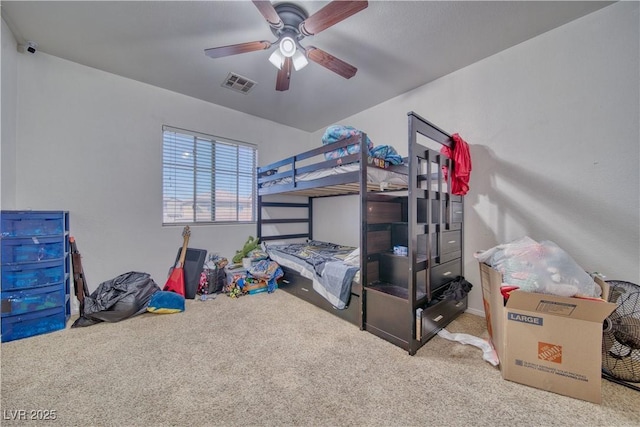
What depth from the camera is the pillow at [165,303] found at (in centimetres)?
257

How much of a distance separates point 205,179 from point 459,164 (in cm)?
346

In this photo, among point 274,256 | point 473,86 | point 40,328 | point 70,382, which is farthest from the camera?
point 274,256

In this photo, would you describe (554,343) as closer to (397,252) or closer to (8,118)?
(397,252)

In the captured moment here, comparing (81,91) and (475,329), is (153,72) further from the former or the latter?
(475,329)

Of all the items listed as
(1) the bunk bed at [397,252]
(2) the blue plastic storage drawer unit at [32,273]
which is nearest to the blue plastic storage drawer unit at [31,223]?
(2) the blue plastic storage drawer unit at [32,273]

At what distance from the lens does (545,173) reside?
2250 millimetres

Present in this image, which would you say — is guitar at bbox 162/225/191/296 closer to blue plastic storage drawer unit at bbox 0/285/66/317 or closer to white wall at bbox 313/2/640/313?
blue plastic storage drawer unit at bbox 0/285/66/317

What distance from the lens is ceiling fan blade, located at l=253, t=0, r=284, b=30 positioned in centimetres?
156

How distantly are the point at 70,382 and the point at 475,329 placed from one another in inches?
126

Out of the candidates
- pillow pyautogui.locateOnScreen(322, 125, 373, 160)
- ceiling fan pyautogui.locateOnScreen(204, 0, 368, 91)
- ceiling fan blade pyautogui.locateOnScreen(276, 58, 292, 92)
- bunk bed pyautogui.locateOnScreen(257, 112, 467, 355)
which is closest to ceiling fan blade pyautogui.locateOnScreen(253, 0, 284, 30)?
ceiling fan pyautogui.locateOnScreen(204, 0, 368, 91)

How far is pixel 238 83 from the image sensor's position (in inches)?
121

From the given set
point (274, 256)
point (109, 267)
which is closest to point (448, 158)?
point (274, 256)

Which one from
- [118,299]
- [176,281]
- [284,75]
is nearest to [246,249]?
[176,281]

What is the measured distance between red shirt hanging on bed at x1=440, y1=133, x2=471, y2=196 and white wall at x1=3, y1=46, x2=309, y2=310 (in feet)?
11.1
